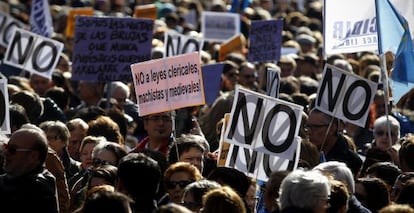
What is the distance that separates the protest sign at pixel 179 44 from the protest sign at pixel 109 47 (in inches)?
118

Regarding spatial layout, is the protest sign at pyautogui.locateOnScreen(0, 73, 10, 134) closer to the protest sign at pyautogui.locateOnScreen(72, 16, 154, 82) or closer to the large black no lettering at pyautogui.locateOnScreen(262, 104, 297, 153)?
the large black no lettering at pyautogui.locateOnScreen(262, 104, 297, 153)

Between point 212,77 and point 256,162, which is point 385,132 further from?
point 212,77

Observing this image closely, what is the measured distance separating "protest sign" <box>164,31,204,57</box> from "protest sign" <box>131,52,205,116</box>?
6.98 meters

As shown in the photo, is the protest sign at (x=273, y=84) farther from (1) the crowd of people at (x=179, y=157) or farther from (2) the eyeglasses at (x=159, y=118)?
(2) the eyeglasses at (x=159, y=118)

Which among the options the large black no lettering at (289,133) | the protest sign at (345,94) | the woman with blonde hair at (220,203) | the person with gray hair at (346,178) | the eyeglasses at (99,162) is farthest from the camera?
the protest sign at (345,94)

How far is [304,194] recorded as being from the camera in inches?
329

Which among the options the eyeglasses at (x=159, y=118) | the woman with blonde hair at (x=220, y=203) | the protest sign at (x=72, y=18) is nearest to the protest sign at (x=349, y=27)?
the eyeglasses at (x=159, y=118)

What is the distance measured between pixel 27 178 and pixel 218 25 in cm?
1562

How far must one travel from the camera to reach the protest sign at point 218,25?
24.7m

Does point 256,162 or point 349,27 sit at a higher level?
point 349,27

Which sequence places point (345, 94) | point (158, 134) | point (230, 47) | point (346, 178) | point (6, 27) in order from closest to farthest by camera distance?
point (346, 178)
point (158, 134)
point (345, 94)
point (230, 47)
point (6, 27)

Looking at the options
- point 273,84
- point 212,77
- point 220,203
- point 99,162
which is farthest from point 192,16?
point 220,203

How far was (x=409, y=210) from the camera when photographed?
8.30 metres

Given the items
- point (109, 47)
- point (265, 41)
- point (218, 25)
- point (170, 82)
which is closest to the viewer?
point (170, 82)
